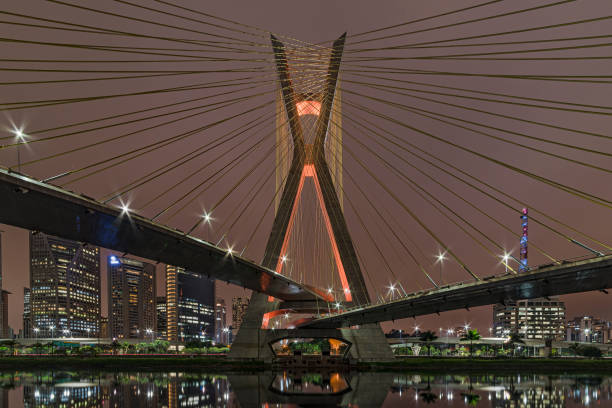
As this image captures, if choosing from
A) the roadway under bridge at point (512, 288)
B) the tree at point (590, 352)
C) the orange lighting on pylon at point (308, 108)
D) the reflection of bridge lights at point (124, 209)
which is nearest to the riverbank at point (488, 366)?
the roadway under bridge at point (512, 288)

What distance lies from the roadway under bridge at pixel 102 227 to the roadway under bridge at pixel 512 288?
11.4m

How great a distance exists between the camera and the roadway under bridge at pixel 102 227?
20.6 metres

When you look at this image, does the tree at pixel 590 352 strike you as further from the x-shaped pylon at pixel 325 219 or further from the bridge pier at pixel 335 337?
the x-shaped pylon at pixel 325 219

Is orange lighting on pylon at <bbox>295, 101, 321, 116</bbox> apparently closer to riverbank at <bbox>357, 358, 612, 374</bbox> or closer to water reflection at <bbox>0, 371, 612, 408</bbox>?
riverbank at <bbox>357, 358, 612, 374</bbox>

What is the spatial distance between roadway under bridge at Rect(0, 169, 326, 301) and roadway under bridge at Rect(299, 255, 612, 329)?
11.4 metres

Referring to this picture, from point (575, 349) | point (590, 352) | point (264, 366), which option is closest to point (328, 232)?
point (264, 366)

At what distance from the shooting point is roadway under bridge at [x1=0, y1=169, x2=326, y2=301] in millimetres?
20625

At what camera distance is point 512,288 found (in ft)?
84.2

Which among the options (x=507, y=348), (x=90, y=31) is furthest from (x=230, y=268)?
(x=507, y=348)

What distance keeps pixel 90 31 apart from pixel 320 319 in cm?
3471

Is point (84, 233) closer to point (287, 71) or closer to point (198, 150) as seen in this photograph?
point (198, 150)

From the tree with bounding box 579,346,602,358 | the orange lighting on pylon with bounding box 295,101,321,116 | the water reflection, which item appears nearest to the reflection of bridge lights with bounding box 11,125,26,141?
the water reflection

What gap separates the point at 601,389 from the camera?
31859 millimetres

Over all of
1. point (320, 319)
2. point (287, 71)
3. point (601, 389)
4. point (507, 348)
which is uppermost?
point (287, 71)
